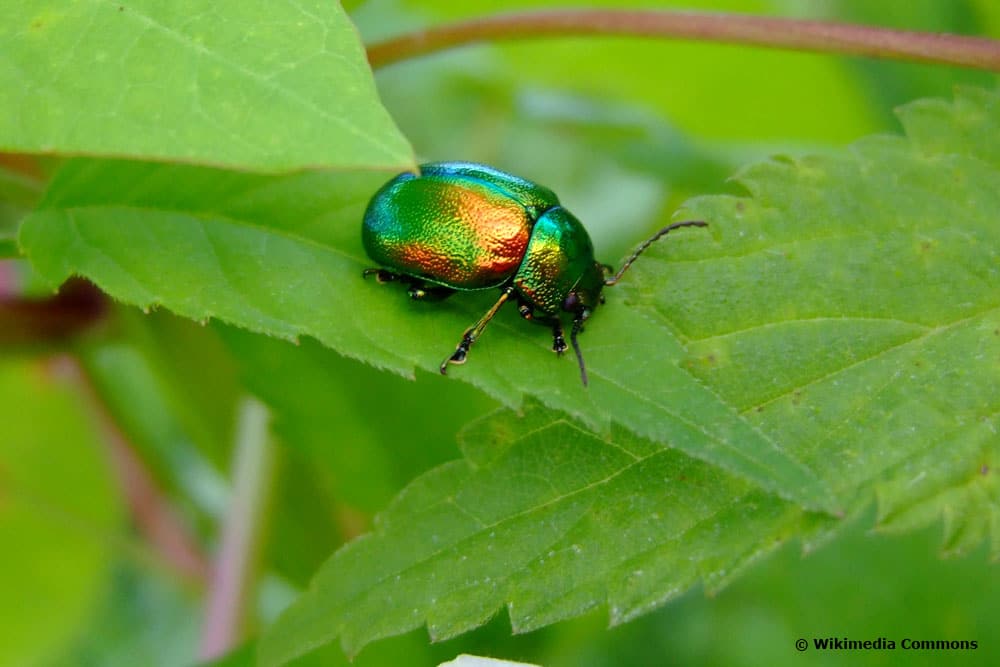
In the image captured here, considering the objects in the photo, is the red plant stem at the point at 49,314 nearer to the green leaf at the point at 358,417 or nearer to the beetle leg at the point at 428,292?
the green leaf at the point at 358,417

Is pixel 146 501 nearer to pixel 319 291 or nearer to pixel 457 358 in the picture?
pixel 319 291

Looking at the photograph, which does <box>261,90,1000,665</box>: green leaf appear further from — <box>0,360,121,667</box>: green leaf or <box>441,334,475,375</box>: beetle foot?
<box>0,360,121,667</box>: green leaf

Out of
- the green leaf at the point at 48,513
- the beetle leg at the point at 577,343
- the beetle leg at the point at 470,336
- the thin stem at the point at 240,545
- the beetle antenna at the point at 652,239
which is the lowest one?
the green leaf at the point at 48,513

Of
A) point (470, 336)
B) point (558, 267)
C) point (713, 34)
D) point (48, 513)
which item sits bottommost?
point (48, 513)

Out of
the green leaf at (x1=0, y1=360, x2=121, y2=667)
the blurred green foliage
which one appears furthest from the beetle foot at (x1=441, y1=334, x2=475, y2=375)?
the green leaf at (x1=0, y1=360, x2=121, y2=667)

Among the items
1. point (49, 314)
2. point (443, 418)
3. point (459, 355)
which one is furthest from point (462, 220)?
point (49, 314)

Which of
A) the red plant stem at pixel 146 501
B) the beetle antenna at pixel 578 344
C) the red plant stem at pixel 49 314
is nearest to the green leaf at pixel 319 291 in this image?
the beetle antenna at pixel 578 344
